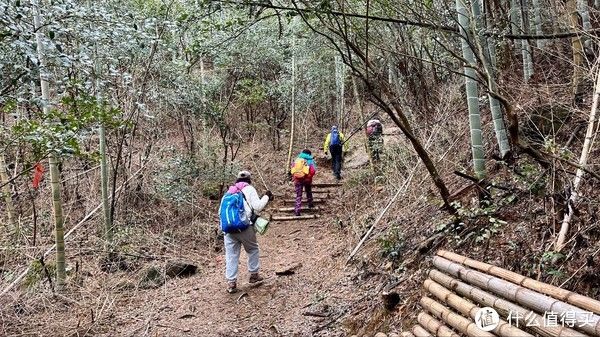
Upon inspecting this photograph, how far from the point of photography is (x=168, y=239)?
9.71 meters

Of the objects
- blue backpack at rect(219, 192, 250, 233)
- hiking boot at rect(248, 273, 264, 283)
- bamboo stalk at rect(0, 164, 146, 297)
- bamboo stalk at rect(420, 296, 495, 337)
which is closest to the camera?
bamboo stalk at rect(420, 296, 495, 337)

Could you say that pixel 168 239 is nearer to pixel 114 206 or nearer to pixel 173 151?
pixel 114 206

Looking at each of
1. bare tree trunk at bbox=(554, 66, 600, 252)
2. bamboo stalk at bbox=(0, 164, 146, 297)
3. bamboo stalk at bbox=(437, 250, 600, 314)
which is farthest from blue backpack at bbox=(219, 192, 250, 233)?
bare tree trunk at bbox=(554, 66, 600, 252)

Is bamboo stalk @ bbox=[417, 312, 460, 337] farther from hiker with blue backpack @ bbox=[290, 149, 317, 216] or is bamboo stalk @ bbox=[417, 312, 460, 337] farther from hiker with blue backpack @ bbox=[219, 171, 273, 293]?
hiker with blue backpack @ bbox=[290, 149, 317, 216]

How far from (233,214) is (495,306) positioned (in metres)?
4.09

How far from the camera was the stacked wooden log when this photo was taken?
7.80 ft

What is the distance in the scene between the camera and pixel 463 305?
3129mm

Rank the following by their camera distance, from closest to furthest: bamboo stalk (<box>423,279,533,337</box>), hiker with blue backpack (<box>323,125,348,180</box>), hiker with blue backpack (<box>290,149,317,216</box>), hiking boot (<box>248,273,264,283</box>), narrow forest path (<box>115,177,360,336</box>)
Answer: bamboo stalk (<box>423,279,533,337</box>), narrow forest path (<box>115,177,360,336</box>), hiking boot (<box>248,273,264,283</box>), hiker with blue backpack (<box>290,149,317,216</box>), hiker with blue backpack (<box>323,125,348,180</box>)

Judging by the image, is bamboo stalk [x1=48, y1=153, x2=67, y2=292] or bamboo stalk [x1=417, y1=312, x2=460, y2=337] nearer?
bamboo stalk [x1=417, y1=312, x2=460, y2=337]

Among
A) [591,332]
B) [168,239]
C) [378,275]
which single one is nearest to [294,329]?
[378,275]

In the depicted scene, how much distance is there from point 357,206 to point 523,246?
223 inches

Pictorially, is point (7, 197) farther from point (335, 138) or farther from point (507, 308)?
point (507, 308)

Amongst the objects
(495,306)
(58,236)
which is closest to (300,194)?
(58,236)

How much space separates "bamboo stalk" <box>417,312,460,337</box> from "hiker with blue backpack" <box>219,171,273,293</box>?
330 cm
